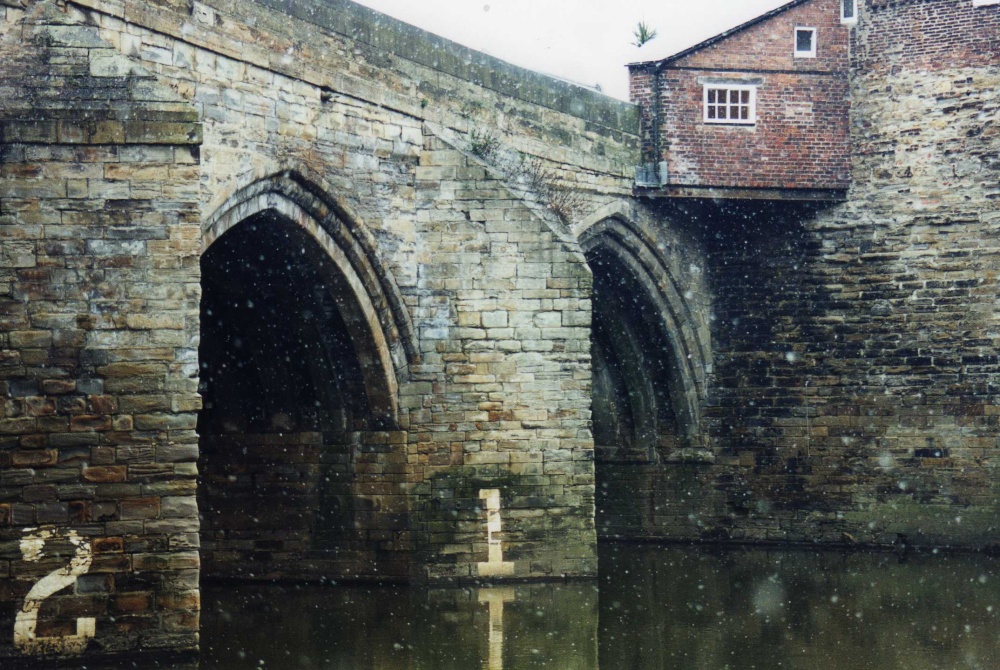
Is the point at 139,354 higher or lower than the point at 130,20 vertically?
lower

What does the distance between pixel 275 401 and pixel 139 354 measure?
4.99 metres

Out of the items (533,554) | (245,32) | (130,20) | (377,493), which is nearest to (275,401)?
(377,493)

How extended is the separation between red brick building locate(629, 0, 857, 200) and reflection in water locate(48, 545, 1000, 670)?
454 cm

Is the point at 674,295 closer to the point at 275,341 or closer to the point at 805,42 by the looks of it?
the point at 805,42

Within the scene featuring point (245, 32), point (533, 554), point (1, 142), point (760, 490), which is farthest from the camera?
point (760, 490)

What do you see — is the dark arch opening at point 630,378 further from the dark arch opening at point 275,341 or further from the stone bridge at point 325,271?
the dark arch opening at point 275,341

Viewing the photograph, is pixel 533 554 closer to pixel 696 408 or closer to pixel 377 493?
pixel 377 493

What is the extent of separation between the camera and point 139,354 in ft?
30.8

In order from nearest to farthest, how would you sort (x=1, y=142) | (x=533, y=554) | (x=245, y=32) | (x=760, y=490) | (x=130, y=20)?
(x=1, y=142), (x=130, y=20), (x=245, y=32), (x=533, y=554), (x=760, y=490)

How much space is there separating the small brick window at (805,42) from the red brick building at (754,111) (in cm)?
1

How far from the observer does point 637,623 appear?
39.3 feet

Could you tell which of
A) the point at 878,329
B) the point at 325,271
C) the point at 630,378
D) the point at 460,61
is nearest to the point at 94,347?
the point at 325,271

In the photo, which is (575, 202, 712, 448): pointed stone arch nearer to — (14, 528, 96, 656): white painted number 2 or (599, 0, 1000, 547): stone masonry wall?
(599, 0, 1000, 547): stone masonry wall

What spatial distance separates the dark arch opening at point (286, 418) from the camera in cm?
1356
